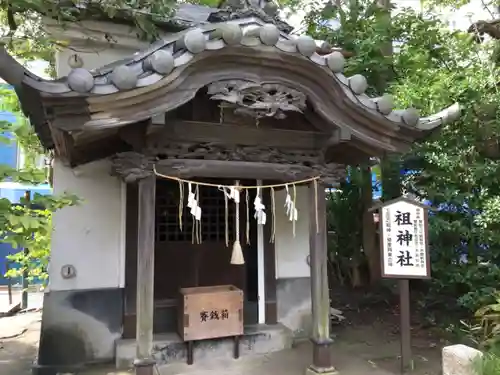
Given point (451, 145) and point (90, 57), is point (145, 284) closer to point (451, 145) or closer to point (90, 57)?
point (90, 57)

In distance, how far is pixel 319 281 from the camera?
682 centimetres

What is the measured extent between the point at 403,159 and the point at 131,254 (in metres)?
6.37

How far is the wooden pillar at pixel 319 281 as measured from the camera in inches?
261

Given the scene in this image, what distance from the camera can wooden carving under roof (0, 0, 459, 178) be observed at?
5.16 metres

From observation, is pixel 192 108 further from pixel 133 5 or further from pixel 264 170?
pixel 133 5

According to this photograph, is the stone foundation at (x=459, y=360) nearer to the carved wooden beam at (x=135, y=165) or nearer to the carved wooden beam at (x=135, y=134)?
the carved wooden beam at (x=135, y=165)

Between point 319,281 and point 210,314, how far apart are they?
1.96 m

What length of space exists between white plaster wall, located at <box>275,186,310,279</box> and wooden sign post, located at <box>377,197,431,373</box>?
7.67ft

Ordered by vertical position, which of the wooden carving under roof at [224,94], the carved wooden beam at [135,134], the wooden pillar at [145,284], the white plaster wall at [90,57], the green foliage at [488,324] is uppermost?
the white plaster wall at [90,57]

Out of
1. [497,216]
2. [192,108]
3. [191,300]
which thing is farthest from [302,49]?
[497,216]

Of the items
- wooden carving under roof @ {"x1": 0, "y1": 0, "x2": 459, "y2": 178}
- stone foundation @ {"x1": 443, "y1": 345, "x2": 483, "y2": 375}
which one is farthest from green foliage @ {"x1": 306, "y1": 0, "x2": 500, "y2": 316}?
stone foundation @ {"x1": 443, "y1": 345, "x2": 483, "y2": 375}

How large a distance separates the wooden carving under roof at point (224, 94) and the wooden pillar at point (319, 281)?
1.98ft

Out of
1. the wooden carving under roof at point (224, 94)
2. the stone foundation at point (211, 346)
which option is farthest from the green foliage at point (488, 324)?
the stone foundation at point (211, 346)

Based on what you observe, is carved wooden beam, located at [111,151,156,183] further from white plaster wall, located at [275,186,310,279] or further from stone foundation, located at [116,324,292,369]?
white plaster wall, located at [275,186,310,279]
